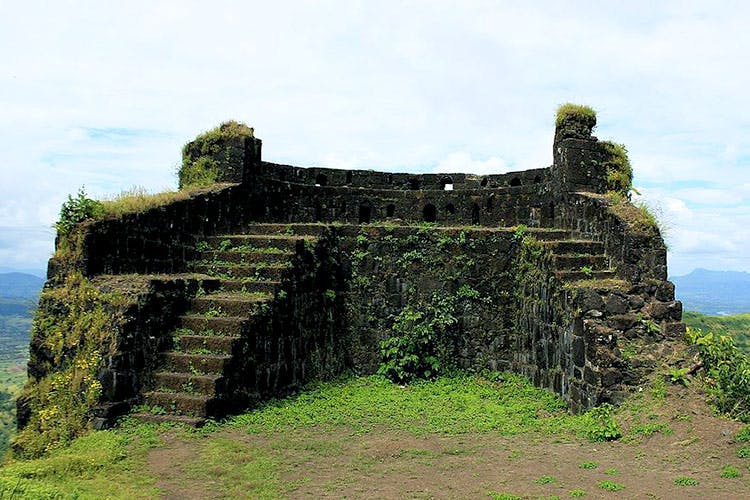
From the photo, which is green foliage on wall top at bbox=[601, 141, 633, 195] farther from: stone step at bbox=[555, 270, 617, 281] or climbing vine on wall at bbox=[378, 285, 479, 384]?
climbing vine on wall at bbox=[378, 285, 479, 384]

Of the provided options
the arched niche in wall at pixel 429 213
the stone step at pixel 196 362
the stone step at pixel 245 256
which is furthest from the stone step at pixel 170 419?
the arched niche in wall at pixel 429 213

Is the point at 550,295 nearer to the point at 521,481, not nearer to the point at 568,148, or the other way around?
the point at 568,148

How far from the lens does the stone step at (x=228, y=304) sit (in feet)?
36.1

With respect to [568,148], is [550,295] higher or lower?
lower

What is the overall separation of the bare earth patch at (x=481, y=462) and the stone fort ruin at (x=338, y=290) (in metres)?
1.23

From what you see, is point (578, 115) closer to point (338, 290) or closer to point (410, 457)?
point (338, 290)

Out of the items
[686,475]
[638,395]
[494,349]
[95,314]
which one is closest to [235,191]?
[95,314]

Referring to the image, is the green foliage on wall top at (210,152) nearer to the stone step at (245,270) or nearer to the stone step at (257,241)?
the stone step at (257,241)

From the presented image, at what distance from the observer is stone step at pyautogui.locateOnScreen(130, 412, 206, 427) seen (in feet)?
30.5

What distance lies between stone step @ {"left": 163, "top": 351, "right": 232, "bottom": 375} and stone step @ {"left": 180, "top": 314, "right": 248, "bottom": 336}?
0.53 m

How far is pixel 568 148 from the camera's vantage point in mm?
14461

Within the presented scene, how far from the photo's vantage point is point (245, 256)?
12.7m

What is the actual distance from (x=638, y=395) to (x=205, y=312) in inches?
295

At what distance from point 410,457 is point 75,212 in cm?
705
